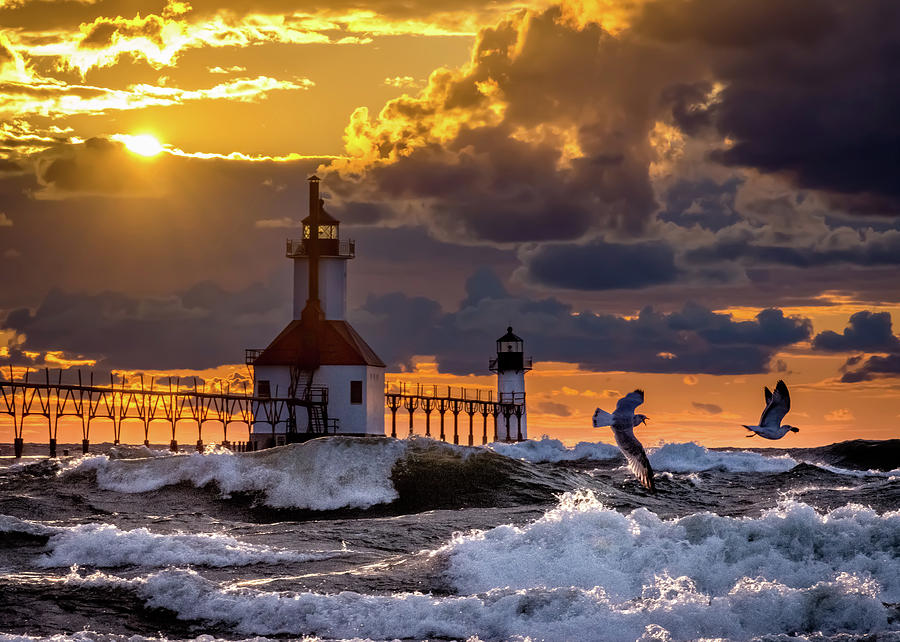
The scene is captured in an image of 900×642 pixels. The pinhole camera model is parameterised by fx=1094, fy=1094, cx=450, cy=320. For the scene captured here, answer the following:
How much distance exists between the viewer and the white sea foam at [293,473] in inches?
1171

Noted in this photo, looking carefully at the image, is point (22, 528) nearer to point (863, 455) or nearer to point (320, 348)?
point (320, 348)

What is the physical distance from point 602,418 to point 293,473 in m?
16.6

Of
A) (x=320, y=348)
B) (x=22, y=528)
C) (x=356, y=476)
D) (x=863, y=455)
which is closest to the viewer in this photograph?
(x=22, y=528)

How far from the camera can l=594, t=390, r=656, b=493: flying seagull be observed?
15.1 meters

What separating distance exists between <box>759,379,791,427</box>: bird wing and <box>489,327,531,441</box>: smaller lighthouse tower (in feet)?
178

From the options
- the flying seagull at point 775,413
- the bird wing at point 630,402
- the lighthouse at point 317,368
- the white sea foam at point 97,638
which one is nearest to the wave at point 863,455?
the lighthouse at point 317,368

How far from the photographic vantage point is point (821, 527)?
662 inches

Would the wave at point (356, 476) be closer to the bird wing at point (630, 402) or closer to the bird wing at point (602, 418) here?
the bird wing at point (630, 402)

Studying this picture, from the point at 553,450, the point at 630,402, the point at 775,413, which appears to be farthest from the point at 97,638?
the point at 553,450

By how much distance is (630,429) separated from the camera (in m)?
16.7

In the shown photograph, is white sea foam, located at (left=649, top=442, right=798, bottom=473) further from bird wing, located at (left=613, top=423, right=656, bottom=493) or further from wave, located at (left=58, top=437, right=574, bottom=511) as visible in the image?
bird wing, located at (left=613, top=423, right=656, bottom=493)

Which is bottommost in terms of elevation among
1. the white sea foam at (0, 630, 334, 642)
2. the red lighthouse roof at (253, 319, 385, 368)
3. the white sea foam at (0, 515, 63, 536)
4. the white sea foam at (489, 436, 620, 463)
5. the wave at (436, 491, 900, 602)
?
the white sea foam at (489, 436, 620, 463)

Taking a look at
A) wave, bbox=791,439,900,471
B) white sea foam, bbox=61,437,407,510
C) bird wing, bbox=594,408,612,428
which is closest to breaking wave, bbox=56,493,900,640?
bird wing, bbox=594,408,612,428

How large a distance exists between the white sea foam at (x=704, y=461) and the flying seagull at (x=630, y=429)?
1348 inches
